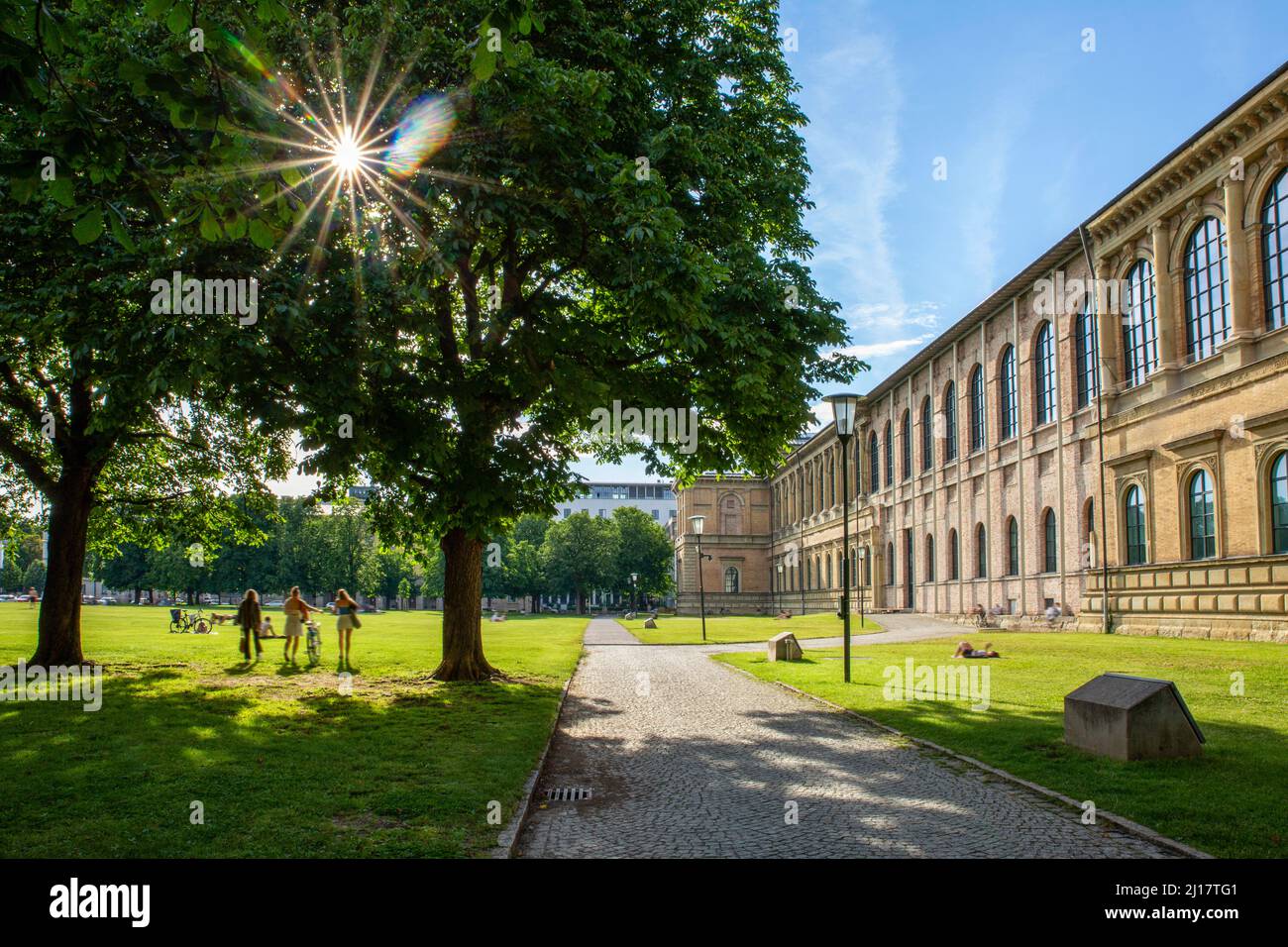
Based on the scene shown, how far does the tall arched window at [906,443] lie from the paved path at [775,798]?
48.7m

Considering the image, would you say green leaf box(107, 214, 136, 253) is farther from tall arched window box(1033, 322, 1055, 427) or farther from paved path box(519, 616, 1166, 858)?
tall arched window box(1033, 322, 1055, 427)

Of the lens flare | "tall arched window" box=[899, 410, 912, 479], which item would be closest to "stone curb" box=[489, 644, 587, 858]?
the lens flare

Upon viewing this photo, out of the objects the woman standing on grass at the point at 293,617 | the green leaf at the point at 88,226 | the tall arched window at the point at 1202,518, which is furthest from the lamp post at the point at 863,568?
the green leaf at the point at 88,226

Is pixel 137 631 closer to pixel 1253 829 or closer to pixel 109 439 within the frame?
pixel 109 439

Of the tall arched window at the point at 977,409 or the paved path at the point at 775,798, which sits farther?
the tall arched window at the point at 977,409

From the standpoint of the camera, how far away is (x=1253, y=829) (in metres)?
6.44

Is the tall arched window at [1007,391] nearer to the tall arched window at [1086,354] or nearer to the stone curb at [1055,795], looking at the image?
the tall arched window at [1086,354]

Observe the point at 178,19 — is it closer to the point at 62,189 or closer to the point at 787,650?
the point at 62,189

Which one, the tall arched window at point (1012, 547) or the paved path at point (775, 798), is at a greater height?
the tall arched window at point (1012, 547)

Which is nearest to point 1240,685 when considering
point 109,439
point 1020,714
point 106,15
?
point 1020,714

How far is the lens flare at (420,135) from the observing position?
40.2ft

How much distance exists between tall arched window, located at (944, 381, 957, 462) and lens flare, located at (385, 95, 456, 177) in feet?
148

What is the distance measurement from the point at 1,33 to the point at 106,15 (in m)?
10.3

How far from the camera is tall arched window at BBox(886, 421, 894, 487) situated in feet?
209
